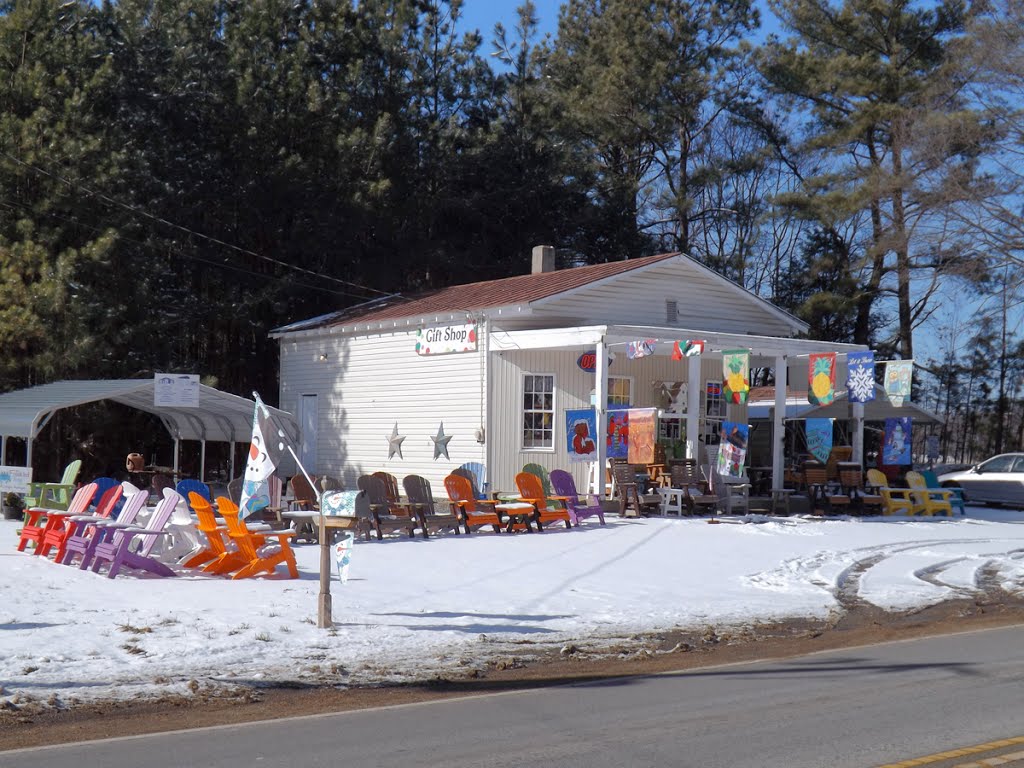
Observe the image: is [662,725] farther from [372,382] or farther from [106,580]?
[372,382]

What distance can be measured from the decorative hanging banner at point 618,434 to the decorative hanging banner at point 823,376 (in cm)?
368

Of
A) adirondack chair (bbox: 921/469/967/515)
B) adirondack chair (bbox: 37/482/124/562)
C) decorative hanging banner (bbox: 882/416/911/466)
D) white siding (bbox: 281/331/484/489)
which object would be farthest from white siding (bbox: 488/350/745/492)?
adirondack chair (bbox: 37/482/124/562)

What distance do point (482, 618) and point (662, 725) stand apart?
13.2ft

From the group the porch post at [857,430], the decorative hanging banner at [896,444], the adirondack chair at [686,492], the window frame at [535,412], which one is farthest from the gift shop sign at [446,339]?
the decorative hanging banner at [896,444]

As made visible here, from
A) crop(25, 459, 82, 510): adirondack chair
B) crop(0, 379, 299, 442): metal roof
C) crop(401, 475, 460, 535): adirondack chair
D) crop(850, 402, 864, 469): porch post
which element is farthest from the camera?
crop(850, 402, 864, 469): porch post

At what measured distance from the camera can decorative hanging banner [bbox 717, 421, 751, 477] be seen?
20.1 meters

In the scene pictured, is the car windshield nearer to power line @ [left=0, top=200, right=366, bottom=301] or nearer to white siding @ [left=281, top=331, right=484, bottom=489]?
white siding @ [left=281, top=331, right=484, bottom=489]

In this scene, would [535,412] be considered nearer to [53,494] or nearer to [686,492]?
[686,492]

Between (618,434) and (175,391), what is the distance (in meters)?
7.65

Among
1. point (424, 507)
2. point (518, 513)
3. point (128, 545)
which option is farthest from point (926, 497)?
point (128, 545)

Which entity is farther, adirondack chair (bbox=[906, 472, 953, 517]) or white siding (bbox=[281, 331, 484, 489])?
white siding (bbox=[281, 331, 484, 489])

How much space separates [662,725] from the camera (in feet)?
22.3

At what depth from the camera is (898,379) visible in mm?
21016

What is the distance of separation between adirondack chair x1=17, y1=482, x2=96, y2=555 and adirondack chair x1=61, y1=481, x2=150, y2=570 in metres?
0.38
